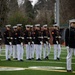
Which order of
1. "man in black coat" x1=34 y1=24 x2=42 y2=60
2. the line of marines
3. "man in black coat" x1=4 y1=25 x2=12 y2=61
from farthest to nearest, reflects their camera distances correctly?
"man in black coat" x1=4 y1=25 x2=12 y2=61, "man in black coat" x1=34 y1=24 x2=42 y2=60, the line of marines

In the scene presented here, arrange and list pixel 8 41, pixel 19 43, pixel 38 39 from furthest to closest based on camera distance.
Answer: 1. pixel 8 41
2. pixel 38 39
3. pixel 19 43

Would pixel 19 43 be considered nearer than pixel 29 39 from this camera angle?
Yes

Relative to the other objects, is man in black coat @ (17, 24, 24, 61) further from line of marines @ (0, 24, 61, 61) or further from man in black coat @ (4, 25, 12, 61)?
man in black coat @ (4, 25, 12, 61)

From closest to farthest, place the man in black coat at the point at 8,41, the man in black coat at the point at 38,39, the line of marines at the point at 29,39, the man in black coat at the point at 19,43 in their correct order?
the man in black coat at the point at 19,43
the line of marines at the point at 29,39
the man in black coat at the point at 38,39
the man in black coat at the point at 8,41

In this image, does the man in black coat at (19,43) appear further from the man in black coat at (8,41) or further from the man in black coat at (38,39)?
the man in black coat at (38,39)

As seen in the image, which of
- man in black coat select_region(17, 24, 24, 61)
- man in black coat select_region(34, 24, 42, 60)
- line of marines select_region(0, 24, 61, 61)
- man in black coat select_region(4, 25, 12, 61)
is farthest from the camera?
man in black coat select_region(4, 25, 12, 61)

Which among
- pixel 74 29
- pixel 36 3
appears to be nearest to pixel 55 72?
pixel 74 29

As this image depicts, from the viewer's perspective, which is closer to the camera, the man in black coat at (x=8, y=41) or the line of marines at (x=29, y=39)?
the line of marines at (x=29, y=39)

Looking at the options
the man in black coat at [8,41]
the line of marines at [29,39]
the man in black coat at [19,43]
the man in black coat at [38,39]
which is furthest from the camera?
the man in black coat at [8,41]

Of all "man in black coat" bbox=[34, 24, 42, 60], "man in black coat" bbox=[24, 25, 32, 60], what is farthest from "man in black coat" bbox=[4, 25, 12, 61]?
"man in black coat" bbox=[34, 24, 42, 60]

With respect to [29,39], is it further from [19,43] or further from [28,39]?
[19,43]

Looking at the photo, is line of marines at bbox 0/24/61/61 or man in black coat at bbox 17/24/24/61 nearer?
man in black coat at bbox 17/24/24/61

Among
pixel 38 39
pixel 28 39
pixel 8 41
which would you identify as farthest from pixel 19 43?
pixel 38 39

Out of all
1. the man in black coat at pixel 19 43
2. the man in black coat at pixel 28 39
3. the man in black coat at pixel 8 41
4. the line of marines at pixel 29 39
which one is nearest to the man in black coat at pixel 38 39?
the line of marines at pixel 29 39
